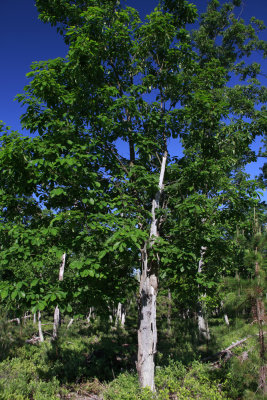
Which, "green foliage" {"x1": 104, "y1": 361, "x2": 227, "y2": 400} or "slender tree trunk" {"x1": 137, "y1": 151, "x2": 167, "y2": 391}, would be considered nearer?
"green foliage" {"x1": 104, "y1": 361, "x2": 227, "y2": 400}

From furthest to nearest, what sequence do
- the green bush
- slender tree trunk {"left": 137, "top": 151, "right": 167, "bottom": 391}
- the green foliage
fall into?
the green bush, slender tree trunk {"left": 137, "top": 151, "right": 167, "bottom": 391}, the green foliage

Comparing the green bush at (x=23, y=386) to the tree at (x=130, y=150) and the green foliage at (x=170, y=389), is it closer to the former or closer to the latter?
the green foliage at (x=170, y=389)

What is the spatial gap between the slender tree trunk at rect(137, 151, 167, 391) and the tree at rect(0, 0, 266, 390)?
0.07ft

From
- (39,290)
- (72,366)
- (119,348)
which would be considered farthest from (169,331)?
(39,290)

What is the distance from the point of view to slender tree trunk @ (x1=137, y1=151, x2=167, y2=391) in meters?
5.77

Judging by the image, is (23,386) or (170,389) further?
(23,386)

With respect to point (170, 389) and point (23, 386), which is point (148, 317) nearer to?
point (170, 389)

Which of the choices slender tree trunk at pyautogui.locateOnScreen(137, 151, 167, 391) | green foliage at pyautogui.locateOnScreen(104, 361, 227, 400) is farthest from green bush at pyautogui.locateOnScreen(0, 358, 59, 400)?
slender tree trunk at pyautogui.locateOnScreen(137, 151, 167, 391)

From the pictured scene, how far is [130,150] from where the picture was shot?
24.9 ft

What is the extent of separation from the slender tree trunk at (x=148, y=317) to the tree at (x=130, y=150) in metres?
0.02

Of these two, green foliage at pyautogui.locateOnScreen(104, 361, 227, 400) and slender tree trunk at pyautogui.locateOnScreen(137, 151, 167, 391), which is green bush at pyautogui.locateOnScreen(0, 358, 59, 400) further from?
slender tree trunk at pyautogui.locateOnScreen(137, 151, 167, 391)

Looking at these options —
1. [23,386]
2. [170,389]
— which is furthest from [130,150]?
[23,386]

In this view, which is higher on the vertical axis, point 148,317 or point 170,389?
point 148,317

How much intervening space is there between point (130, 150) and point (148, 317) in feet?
14.7
